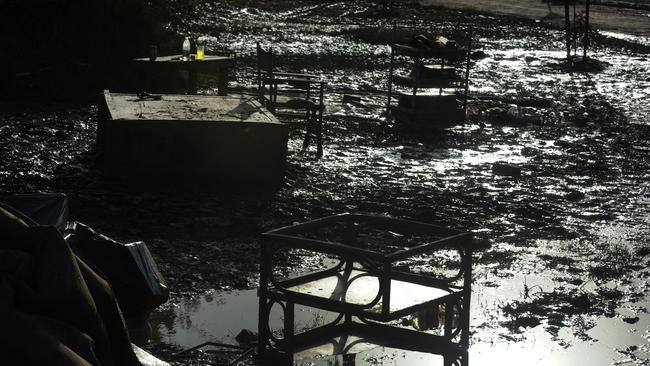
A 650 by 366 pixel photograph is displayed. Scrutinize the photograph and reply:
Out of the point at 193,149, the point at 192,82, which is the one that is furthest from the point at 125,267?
the point at 192,82

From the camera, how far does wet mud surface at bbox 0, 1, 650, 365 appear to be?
8440 millimetres

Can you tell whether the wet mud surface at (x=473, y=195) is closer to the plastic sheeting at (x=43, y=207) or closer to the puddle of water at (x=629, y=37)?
the plastic sheeting at (x=43, y=207)

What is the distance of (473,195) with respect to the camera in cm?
1194

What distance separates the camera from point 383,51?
2692cm

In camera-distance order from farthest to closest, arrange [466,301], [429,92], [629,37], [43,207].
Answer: [629,37], [429,92], [43,207], [466,301]

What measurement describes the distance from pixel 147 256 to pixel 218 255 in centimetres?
272

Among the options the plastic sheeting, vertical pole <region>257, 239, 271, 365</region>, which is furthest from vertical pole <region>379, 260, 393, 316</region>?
the plastic sheeting

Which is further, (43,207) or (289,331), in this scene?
(43,207)

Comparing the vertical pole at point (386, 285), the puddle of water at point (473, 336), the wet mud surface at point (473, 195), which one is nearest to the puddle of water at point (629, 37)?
the wet mud surface at point (473, 195)

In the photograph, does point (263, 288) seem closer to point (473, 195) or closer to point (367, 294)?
point (367, 294)

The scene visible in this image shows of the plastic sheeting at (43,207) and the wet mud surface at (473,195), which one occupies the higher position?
the plastic sheeting at (43,207)

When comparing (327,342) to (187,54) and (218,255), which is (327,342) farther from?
(187,54)

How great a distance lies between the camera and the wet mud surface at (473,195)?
844 centimetres

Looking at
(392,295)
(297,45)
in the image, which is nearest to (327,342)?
(392,295)
